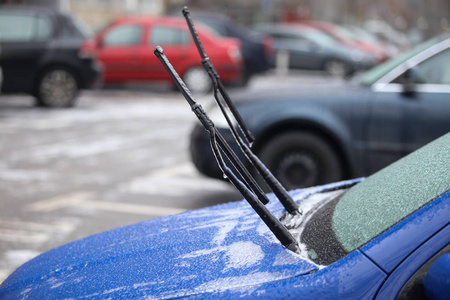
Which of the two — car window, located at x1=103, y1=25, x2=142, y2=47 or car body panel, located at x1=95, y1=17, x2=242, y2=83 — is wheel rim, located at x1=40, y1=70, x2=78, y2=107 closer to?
car body panel, located at x1=95, y1=17, x2=242, y2=83

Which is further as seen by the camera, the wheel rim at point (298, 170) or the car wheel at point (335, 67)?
the car wheel at point (335, 67)

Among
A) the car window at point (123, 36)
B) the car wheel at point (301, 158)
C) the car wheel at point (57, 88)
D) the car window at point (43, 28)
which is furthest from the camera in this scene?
the car window at point (123, 36)

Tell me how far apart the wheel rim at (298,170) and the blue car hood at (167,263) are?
3.21 meters

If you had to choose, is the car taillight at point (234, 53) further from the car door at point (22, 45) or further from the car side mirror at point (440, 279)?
the car side mirror at point (440, 279)

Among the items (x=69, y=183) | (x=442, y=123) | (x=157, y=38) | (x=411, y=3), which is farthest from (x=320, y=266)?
(x=411, y=3)

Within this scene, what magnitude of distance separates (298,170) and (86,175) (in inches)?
103

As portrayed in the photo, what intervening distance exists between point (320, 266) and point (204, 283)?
0.32 meters

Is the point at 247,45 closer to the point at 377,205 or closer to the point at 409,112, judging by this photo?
the point at 409,112

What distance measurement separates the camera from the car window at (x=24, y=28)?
A: 13.1 meters

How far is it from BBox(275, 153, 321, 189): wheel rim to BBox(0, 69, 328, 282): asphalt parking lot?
774mm

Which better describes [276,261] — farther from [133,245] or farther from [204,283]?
[133,245]

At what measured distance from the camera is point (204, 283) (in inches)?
74.2

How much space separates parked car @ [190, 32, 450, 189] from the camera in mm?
5539

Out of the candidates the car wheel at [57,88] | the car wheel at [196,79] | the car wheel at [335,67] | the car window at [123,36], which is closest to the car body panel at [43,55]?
the car wheel at [57,88]
